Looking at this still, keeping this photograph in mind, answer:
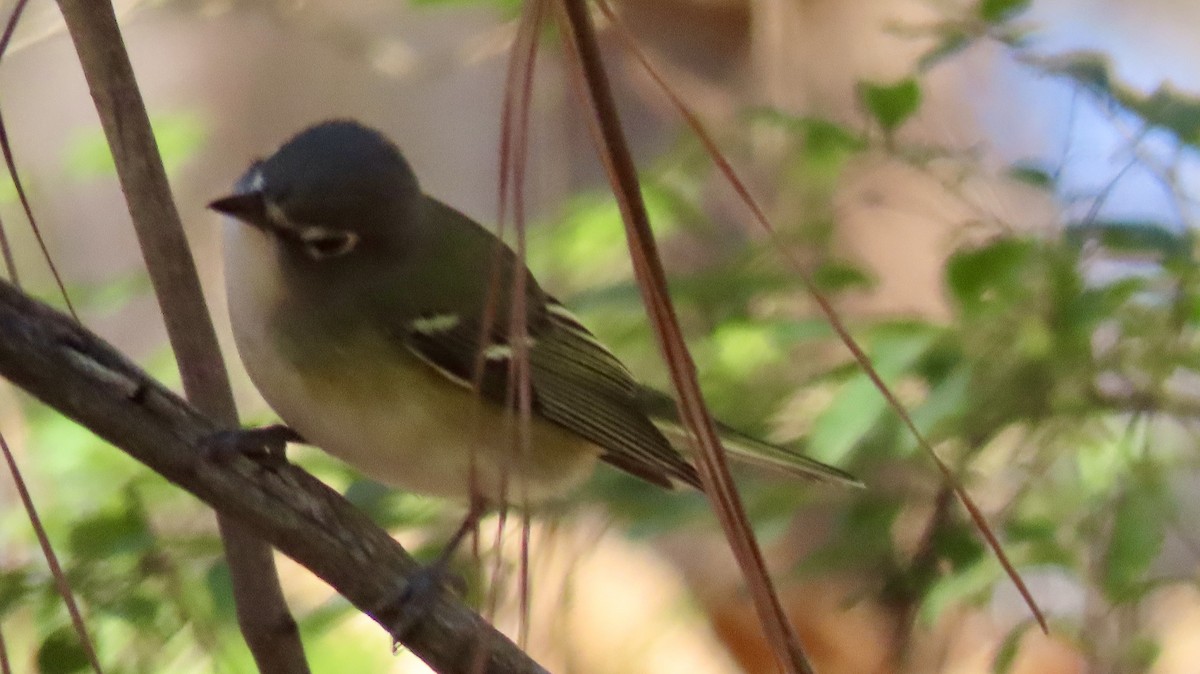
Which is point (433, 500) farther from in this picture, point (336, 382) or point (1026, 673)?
point (1026, 673)

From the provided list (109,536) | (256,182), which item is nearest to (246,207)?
(256,182)

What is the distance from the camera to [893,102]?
Result: 2.98 feet

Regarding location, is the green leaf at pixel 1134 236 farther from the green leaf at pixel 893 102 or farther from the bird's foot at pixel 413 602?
the bird's foot at pixel 413 602

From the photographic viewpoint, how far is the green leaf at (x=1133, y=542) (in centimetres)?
86

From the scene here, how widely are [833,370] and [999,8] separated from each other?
11.5 inches

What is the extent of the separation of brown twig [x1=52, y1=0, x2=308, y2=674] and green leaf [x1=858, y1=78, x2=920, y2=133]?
20.4 inches

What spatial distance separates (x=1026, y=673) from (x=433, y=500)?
3.81 ft

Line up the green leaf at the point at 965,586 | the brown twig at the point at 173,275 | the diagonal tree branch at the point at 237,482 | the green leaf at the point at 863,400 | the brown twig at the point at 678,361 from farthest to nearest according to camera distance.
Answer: the green leaf at the point at 965,586 → the green leaf at the point at 863,400 → the brown twig at the point at 173,275 → the diagonal tree branch at the point at 237,482 → the brown twig at the point at 678,361

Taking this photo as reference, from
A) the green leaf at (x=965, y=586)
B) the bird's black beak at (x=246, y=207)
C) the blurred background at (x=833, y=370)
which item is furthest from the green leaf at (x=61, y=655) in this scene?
the green leaf at (x=965, y=586)

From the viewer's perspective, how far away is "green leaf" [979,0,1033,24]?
2.85 feet

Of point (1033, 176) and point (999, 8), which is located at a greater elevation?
point (999, 8)

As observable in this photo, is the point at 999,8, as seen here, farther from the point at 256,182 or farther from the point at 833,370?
the point at 256,182

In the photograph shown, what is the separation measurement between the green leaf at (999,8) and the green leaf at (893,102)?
70mm

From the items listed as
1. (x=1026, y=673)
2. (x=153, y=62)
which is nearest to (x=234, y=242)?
(x=1026, y=673)
